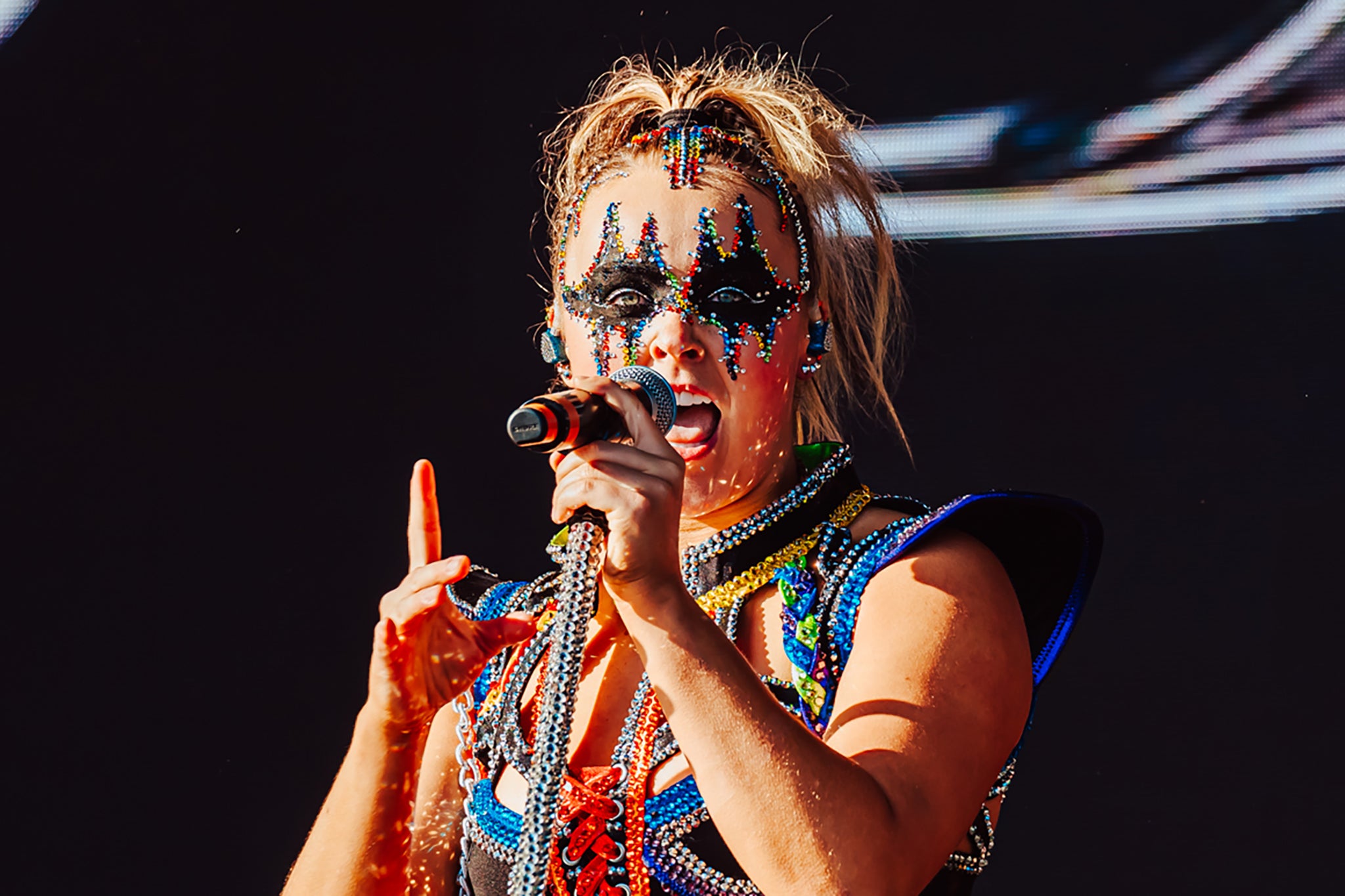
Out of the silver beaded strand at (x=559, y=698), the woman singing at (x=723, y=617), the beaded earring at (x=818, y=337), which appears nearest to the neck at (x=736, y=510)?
the woman singing at (x=723, y=617)

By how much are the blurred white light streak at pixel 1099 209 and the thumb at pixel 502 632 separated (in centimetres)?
87

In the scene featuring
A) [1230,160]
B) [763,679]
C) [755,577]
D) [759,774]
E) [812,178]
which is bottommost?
[759,774]

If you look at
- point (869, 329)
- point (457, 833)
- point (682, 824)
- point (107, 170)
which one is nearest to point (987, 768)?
point (682, 824)

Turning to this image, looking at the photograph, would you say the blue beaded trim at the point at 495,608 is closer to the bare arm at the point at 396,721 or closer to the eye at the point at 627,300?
the bare arm at the point at 396,721

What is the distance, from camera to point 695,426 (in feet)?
4.01

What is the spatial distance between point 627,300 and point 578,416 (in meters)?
0.44

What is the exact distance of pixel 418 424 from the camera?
199 centimetres

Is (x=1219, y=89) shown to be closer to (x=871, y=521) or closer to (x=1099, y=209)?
(x=1099, y=209)

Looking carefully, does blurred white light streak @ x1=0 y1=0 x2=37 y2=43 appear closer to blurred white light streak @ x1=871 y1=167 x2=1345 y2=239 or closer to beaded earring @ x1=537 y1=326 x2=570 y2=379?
beaded earring @ x1=537 y1=326 x2=570 y2=379

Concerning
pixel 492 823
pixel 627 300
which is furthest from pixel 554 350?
pixel 492 823

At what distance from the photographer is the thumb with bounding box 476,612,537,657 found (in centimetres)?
111

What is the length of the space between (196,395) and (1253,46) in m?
1.53

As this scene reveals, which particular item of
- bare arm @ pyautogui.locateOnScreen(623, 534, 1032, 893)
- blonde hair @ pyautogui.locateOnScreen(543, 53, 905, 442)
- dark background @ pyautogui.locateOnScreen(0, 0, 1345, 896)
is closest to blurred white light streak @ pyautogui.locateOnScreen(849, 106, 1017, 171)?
dark background @ pyautogui.locateOnScreen(0, 0, 1345, 896)

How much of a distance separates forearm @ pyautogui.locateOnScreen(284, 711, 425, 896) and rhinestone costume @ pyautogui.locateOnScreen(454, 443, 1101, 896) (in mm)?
85
